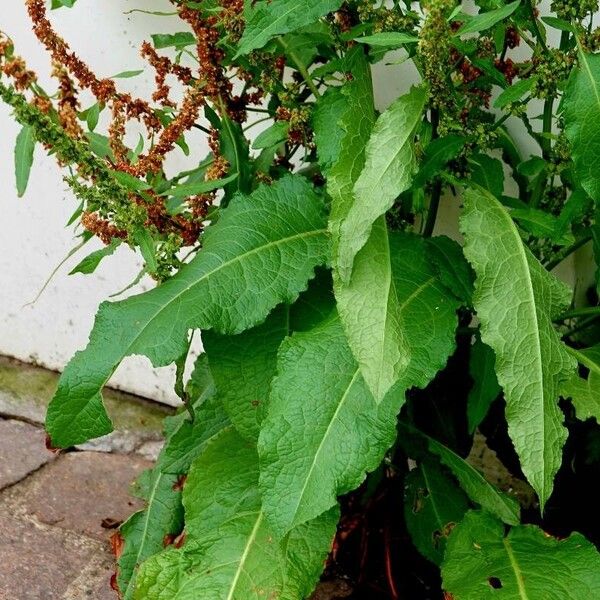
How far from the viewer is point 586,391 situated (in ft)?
4.49

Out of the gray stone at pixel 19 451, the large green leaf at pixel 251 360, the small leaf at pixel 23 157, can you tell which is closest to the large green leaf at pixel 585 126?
the large green leaf at pixel 251 360

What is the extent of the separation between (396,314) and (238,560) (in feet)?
1.61

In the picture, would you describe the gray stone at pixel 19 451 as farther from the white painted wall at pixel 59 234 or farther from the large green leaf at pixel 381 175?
the large green leaf at pixel 381 175

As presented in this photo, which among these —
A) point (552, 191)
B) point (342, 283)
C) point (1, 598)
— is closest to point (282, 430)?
point (342, 283)

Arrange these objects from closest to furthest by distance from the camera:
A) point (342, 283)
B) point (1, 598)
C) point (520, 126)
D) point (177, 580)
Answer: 1. point (342, 283)
2. point (177, 580)
3. point (1, 598)
4. point (520, 126)

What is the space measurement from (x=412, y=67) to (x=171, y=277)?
2.69 feet

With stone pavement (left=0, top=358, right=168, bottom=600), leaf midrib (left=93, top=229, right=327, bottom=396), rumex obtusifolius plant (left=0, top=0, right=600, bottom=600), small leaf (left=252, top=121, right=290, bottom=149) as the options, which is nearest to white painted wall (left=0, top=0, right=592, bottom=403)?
stone pavement (left=0, top=358, right=168, bottom=600)

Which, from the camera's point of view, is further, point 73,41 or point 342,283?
point 73,41

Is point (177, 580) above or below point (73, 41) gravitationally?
below

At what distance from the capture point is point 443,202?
1938 millimetres

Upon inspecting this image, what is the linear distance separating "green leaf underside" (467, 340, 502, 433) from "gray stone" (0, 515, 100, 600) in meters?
0.89

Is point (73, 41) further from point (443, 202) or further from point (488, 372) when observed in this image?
point (488, 372)

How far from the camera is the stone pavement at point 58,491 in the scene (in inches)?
69.4

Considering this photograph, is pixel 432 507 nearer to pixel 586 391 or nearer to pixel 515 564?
pixel 515 564
